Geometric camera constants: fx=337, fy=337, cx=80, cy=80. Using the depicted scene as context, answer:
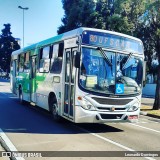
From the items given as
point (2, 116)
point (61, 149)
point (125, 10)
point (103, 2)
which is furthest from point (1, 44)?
point (61, 149)

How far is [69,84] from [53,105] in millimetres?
1981

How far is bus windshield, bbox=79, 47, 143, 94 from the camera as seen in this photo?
34.6ft

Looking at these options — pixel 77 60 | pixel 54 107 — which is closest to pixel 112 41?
pixel 77 60

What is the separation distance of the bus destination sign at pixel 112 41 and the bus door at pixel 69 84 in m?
0.66


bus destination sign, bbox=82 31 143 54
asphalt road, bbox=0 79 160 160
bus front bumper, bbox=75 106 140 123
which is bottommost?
asphalt road, bbox=0 79 160 160

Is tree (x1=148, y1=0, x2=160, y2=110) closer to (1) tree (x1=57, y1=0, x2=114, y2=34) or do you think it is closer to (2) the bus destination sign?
(1) tree (x1=57, y1=0, x2=114, y2=34)

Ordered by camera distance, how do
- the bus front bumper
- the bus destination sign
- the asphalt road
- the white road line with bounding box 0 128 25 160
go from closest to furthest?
the white road line with bounding box 0 128 25 160, the asphalt road, the bus front bumper, the bus destination sign

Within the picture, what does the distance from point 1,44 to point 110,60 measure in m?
74.9

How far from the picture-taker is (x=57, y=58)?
500 inches

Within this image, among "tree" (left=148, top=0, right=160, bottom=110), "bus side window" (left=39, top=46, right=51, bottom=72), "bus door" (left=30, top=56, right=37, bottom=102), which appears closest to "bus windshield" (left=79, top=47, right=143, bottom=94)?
"bus side window" (left=39, top=46, right=51, bottom=72)

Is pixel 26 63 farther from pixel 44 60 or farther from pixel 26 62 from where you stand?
pixel 44 60

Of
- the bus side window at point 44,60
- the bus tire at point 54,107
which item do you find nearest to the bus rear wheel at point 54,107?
the bus tire at point 54,107

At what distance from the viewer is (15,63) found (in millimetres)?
21281

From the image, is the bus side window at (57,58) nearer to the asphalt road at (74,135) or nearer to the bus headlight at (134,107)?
the asphalt road at (74,135)
